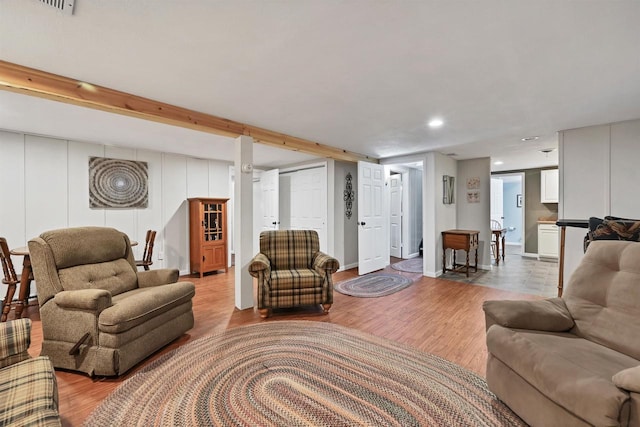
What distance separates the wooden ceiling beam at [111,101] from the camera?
1988 mm

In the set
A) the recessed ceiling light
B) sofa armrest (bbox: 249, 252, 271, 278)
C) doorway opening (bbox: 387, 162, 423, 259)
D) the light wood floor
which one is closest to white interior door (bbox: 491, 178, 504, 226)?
doorway opening (bbox: 387, 162, 423, 259)

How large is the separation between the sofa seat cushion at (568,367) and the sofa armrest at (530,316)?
39mm

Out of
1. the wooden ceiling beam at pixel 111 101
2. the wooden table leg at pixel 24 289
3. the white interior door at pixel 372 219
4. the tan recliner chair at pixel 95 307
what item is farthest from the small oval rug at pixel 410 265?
the wooden table leg at pixel 24 289

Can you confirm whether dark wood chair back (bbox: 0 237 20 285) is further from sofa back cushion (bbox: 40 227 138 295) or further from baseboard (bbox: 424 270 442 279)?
baseboard (bbox: 424 270 442 279)

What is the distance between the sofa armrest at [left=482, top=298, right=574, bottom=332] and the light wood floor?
2.00ft

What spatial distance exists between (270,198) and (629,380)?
538 cm

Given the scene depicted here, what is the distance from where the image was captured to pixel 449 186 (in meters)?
5.36

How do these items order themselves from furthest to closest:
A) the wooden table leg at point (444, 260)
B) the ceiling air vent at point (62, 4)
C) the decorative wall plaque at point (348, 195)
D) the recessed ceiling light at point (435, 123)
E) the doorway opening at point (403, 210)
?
the doorway opening at point (403, 210) < the decorative wall plaque at point (348, 195) < the wooden table leg at point (444, 260) < the recessed ceiling light at point (435, 123) < the ceiling air vent at point (62, 4)

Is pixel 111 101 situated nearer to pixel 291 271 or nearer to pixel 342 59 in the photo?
pixel 342 59

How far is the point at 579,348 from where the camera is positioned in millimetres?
1463

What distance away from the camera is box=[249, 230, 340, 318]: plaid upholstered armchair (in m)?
3.03

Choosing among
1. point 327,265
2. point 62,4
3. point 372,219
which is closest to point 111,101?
point 62,4

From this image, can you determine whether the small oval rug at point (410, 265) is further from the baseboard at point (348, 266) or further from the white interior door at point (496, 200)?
the white interior door at point (496, 200)

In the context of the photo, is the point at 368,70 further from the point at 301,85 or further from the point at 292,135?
the point at 292,135
